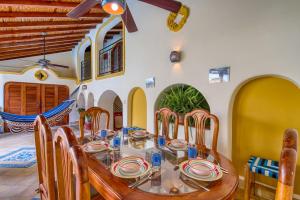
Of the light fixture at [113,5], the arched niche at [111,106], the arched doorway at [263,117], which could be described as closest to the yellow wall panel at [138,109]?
the arched niche at [111,106]

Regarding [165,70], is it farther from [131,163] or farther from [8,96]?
[8,96]

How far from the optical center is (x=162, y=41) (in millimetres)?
3125

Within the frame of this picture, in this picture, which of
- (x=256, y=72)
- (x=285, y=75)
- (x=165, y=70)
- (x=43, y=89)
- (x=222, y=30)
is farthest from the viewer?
(x=43, y=89)

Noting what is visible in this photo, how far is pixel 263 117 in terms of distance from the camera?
2.07 metres

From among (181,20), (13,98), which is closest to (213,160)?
(181,20)

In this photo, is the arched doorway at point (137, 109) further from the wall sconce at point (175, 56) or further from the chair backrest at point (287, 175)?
the chair backrest at point (287, 175)

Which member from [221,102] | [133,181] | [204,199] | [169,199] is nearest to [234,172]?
[204,199]

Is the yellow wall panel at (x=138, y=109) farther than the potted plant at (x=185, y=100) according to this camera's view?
Yes

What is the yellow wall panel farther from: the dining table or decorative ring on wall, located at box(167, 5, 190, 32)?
the dining table

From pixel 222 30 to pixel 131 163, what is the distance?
2163mm

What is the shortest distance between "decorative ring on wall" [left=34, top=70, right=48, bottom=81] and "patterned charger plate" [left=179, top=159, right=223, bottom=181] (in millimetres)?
7222

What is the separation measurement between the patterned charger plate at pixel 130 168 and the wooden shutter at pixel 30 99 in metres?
6.84


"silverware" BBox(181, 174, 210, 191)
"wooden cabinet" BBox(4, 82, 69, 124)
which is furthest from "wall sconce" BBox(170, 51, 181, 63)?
"wooden cabinet" BBox(4, 82, 69, 124)

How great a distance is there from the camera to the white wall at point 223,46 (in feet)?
5.79
